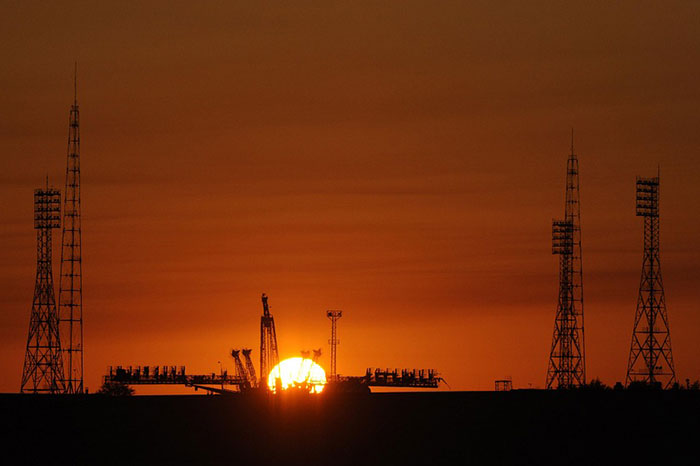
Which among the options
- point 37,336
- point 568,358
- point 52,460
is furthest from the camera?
point 568,358

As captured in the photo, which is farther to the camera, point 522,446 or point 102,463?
point 522,446

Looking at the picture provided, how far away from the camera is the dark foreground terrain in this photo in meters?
99.0

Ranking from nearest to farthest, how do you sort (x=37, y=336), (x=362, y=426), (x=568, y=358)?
(x=362, y=426)
(x=37, y=336)
(x=568, y=358)

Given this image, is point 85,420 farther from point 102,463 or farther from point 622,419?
point 622,419

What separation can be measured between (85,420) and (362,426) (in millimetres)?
18690

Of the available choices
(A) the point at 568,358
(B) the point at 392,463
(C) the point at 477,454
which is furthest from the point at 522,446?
(A) the point at 568,358

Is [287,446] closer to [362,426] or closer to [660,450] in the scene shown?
[362,426]

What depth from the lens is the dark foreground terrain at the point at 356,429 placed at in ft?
325

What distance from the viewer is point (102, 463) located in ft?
321

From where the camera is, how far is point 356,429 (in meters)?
104

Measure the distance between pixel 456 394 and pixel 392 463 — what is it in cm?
1107

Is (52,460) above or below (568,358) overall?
below

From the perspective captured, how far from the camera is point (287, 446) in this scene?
10162cm

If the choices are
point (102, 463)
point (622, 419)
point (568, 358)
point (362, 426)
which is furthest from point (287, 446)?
point (568, 358)
